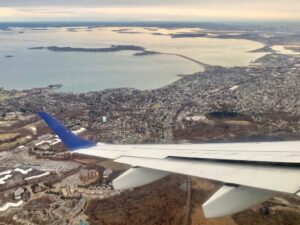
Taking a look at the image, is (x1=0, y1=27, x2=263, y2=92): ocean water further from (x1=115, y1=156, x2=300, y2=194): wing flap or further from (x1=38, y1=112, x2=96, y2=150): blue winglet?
(x1=115, y1=156, x2=300, y2=194): wing flap

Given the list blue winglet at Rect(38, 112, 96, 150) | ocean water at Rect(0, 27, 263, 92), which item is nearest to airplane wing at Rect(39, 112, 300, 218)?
blue winglet at Rect(38, 112, 96, 150)

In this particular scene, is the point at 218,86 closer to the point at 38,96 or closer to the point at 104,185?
the point at 38,96

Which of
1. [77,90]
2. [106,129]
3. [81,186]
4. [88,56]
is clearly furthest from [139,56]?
[81,186]

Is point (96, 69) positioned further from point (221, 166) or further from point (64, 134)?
point (221, 166)

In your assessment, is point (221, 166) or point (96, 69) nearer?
point (221, 166)

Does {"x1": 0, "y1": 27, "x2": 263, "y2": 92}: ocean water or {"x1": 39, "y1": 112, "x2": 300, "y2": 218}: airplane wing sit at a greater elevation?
{"x1": 39, "y1": 112, "x2": 300, "y2": 218}: airplane wing

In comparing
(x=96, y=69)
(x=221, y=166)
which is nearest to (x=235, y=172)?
(x=221, y=166)

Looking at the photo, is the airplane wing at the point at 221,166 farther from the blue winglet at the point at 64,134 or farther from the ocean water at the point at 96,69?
the ocean water at the point at 96,69
